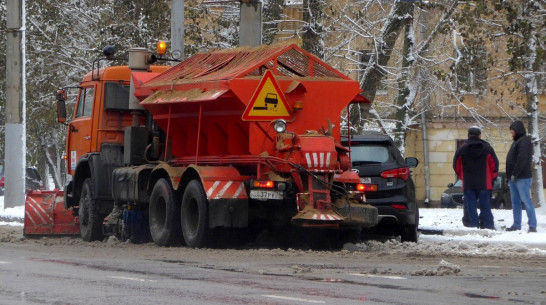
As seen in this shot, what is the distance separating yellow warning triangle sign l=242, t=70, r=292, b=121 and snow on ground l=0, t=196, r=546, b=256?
2.35 m

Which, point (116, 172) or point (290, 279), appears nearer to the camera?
point (290, 279)

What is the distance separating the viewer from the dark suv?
1551cm

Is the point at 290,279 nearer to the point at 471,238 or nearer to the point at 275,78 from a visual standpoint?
the point at 275,78

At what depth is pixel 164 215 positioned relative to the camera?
15.4 metres

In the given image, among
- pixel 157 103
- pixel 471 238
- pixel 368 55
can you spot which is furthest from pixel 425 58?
pixel 157 103

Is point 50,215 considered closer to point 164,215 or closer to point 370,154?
point 164,215

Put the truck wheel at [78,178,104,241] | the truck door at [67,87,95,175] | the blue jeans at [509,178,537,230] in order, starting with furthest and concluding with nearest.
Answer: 1. the truck door at [67,87,95,175]
2. the blue jeans at [509,178,537,230]
3. the truck wheel at [78,178,104,241]

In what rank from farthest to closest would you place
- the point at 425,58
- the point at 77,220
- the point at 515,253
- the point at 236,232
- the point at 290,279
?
the point at 425,58, the point at 77,220, the point at 236,232, the point at 515,253, the point at 290,279

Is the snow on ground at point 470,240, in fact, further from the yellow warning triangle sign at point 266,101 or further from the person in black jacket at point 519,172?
the yellow warning triangle sign at point 266,101

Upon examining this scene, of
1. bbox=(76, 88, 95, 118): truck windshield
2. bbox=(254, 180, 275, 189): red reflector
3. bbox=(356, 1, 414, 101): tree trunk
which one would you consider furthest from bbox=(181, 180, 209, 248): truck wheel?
bbox=(356, 1, 414, 101): tree trunk

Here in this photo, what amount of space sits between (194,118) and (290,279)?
5.45m

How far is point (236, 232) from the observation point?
47.8 ft

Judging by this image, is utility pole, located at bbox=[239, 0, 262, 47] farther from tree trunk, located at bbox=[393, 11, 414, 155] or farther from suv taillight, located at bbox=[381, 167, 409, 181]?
tree trunk, located at bbox=[393, 11, 414, 155]

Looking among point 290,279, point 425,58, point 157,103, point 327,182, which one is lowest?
point 290,279
